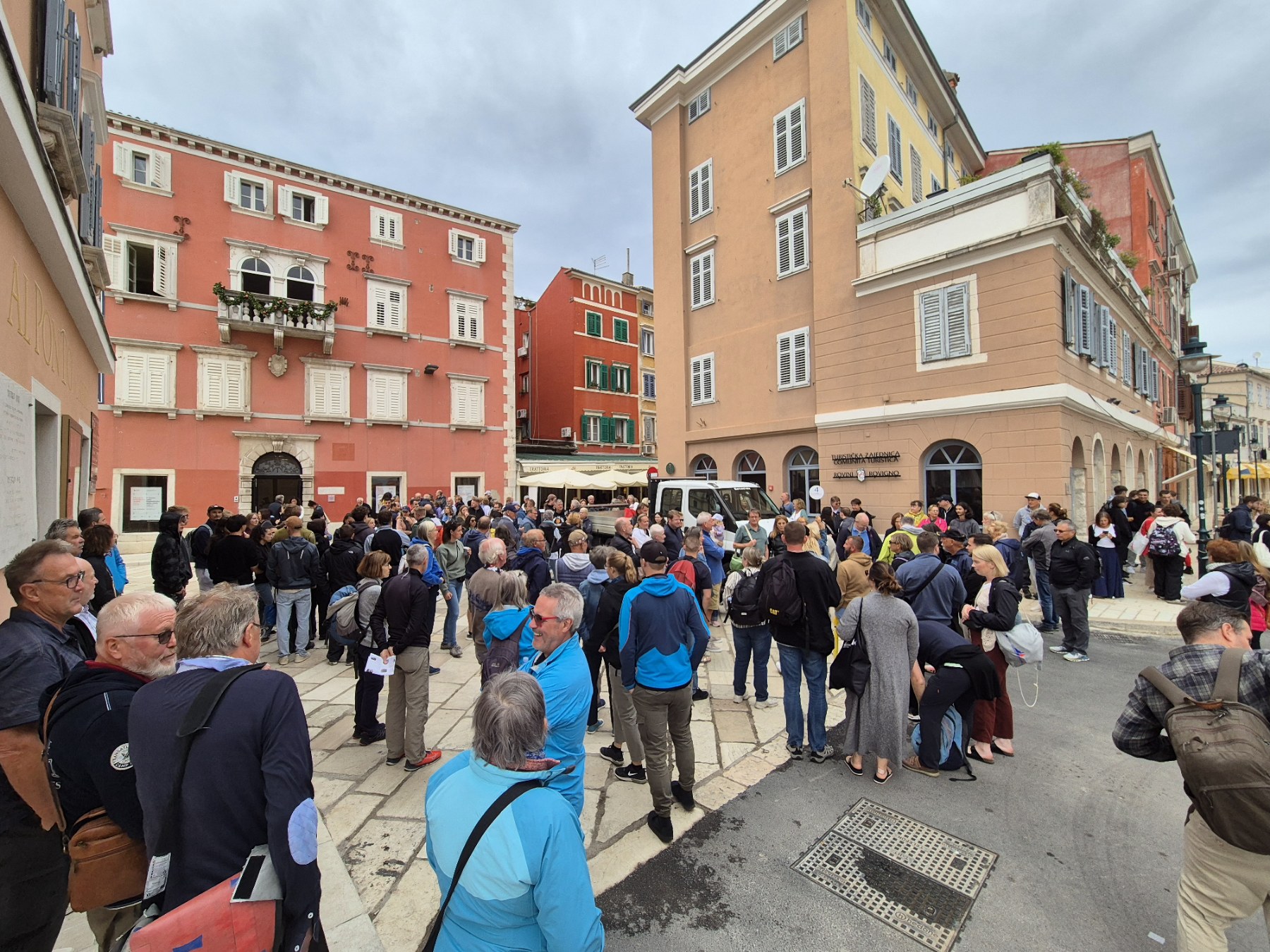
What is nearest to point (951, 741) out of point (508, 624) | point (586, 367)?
point (508, 624)

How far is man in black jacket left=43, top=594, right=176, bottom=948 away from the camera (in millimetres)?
1854

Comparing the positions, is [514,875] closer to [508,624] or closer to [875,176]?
[508,624]

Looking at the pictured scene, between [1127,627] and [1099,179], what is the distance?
2358 cm

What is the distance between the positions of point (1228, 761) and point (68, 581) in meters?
4.72

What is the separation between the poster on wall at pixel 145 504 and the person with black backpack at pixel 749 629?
19.4 meters

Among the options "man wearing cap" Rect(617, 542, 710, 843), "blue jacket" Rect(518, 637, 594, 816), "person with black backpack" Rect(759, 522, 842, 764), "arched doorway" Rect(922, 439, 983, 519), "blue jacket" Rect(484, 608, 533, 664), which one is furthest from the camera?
"arched doorway" Rect(922, 439, 983, 519)

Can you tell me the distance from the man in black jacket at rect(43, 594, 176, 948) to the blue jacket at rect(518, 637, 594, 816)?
148cm

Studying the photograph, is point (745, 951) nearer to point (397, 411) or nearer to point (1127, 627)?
Result: point (1127, 627)

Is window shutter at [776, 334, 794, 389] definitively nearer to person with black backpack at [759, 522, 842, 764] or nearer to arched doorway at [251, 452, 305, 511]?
person with black backpack at [759, 522, 842, 764]

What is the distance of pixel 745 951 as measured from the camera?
2.60 metres

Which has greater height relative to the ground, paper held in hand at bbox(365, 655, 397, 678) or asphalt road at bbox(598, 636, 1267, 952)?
paper held in hand at bbox(365, 655, 397, 678)

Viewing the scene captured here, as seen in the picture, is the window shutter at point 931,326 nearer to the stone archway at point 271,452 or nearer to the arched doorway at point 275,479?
the stone archway at point 271,452

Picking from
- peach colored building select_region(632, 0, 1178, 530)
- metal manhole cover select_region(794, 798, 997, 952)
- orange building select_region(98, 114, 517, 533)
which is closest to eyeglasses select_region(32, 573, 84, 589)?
metal manhole cover select_region(794, 798, 997, 952)

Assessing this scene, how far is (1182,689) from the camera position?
223 cm
